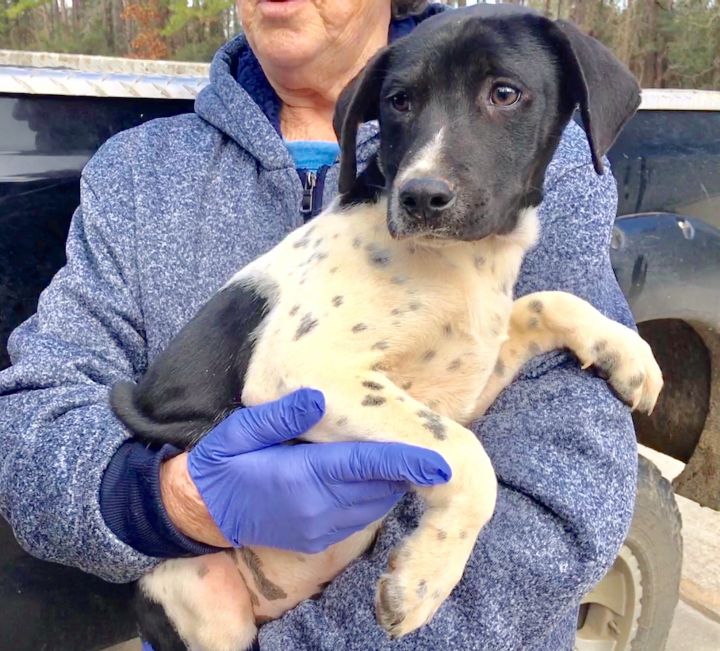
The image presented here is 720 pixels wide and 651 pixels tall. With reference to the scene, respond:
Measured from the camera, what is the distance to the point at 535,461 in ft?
6.67

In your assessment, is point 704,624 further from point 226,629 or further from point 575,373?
point 226,629

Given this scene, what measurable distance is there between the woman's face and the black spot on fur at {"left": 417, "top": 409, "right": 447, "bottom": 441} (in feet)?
3.75

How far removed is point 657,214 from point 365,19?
4.30 feet

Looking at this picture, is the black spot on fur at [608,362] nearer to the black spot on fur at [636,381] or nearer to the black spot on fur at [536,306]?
the black spot on fur at [636,381]

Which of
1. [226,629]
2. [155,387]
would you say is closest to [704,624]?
[226,629]

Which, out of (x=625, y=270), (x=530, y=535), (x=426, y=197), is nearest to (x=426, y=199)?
(x=426, y=197)

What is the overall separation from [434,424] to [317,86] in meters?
1.19

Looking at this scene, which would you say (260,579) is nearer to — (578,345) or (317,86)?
(578,345)

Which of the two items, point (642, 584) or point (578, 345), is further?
point (642, 584)

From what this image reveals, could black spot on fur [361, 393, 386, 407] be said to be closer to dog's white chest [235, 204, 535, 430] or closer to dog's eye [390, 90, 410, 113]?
dog's white chest [235, 204, 535, 430]

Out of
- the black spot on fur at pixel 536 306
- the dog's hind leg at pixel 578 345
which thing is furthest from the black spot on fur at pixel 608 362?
the black spot on fur at pixel 536 306

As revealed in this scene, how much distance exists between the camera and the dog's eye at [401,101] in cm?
217

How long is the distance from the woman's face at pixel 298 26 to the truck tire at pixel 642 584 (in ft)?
5.48

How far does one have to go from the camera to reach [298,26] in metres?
2.52
